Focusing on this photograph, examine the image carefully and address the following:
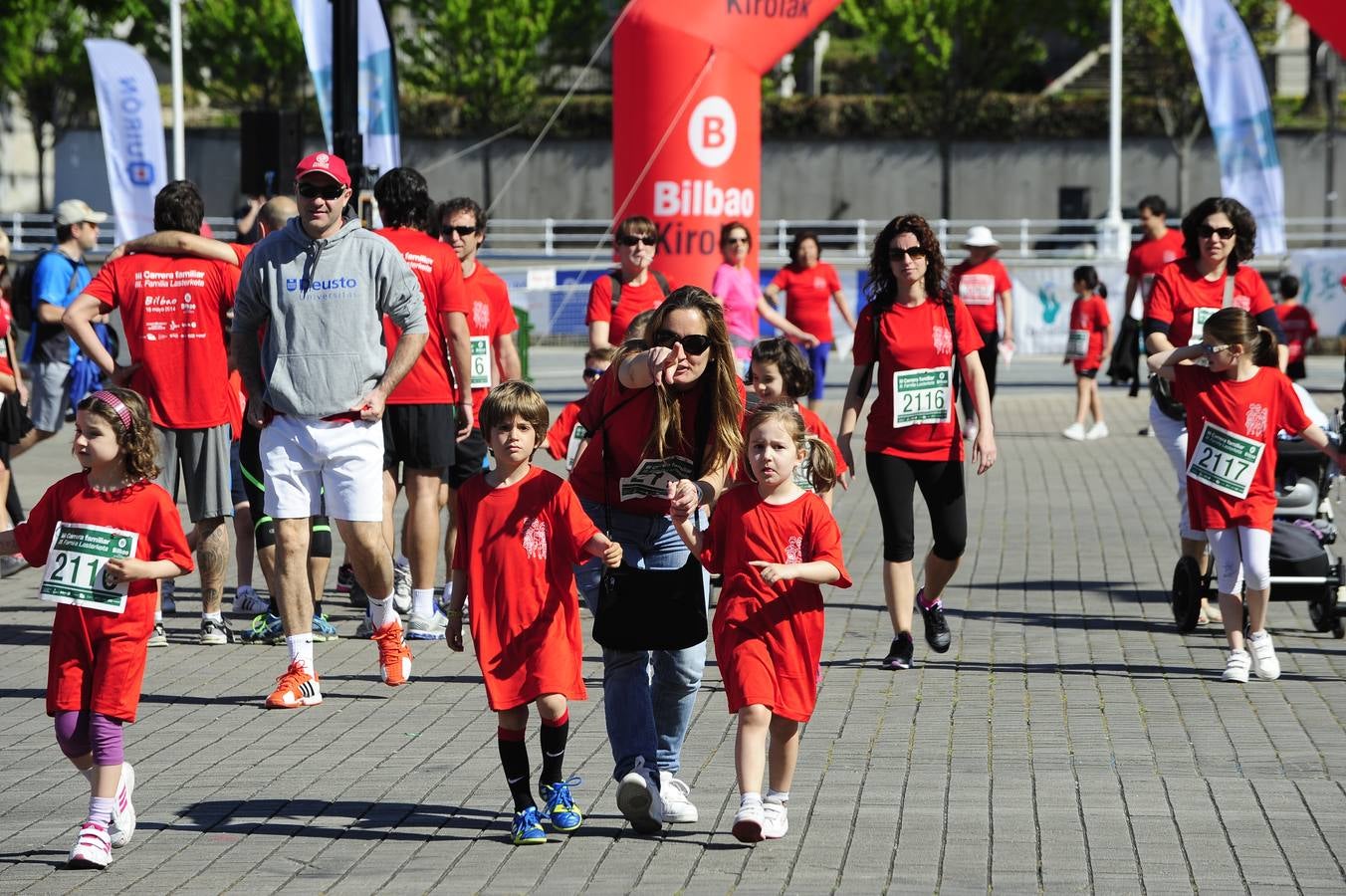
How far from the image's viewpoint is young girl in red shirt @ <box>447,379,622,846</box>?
541 centimetres

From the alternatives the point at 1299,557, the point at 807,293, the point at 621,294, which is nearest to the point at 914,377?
the point at 1299,557

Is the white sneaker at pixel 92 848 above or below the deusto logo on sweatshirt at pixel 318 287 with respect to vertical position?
below

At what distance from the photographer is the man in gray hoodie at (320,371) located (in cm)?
732

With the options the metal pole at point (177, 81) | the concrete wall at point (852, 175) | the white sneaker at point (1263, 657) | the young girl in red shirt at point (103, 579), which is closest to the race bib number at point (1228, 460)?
the white sneaker at point (1263, 657)

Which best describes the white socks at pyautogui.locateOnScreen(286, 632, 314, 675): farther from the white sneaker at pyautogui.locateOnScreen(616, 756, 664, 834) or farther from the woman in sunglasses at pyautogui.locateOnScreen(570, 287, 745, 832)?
the white sneaker at pyautogui.locateOnScreen(616, 756, 664, 834)

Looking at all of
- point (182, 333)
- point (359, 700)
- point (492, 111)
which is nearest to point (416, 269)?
point (182, 333)

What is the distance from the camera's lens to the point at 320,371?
7348mm

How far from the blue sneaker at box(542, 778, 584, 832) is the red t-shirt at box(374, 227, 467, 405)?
3039 millimetres

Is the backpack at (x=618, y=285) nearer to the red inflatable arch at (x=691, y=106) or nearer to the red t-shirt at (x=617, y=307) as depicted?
the red t-shirt at (x=617, y=307)

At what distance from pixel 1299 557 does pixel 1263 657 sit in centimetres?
87

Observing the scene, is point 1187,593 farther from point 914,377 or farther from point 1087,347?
point 1087,347

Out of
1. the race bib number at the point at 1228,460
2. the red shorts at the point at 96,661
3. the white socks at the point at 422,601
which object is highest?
the race bib number at the point at 1228,460

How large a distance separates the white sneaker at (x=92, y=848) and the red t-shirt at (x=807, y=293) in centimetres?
1029

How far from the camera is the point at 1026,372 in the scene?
27.9 meters
